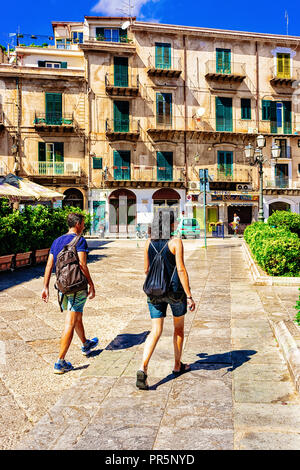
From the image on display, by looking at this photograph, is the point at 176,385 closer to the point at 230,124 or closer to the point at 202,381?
the point at 202,381

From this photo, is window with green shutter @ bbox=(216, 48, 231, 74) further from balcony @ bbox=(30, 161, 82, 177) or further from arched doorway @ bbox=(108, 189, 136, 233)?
balcony @ bbox=(30, 161, 82, 177)

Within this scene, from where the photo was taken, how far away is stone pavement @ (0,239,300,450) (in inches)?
108

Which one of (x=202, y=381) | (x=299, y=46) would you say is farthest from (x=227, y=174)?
(x=202, y=381)

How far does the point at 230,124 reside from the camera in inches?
1250

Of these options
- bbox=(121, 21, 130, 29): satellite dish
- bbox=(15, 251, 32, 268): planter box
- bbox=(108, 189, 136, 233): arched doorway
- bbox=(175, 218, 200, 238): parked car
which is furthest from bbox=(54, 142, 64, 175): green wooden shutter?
bbox=(15, 251, 32, 268): planter box

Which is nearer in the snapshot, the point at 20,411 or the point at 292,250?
the point at 20,411

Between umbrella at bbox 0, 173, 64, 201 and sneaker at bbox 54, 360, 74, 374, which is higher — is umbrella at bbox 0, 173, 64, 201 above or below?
above

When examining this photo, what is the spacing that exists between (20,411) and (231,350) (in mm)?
2303

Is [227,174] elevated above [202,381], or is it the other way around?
[227,174]

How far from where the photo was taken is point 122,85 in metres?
30.3

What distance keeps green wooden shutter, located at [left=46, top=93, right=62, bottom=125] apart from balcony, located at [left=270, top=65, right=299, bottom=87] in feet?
54.6

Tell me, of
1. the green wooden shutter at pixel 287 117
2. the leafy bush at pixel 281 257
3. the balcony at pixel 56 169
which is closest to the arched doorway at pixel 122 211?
the balcony at pixel 56 169

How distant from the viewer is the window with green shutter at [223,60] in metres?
31.5
